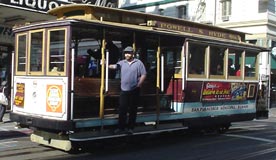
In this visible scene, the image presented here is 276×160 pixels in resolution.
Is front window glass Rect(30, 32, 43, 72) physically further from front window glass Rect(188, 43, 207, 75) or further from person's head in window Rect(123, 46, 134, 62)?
front window glass Rect(188, 43, 207, 75)

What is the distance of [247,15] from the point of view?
30.3m

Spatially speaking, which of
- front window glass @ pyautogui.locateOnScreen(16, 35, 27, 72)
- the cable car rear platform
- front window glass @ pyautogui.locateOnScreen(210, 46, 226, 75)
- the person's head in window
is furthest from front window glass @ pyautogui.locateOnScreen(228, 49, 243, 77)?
front window glass @ pyautogui.locateOnScreen(16, 35, 27, 72)

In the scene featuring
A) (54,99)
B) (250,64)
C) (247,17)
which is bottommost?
(54,99)

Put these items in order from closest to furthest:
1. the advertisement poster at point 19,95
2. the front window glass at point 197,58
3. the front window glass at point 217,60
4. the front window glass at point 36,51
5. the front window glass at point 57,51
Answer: the front window glass at point 57,51 < the front window glass at point 36,51 < the advertisement poster at point 19,95 < the front window glass at point 197,58 < the front window glass at point 217,60

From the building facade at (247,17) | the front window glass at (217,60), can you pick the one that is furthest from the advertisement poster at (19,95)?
the building facade at (247,17)

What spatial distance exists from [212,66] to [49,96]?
470 cm

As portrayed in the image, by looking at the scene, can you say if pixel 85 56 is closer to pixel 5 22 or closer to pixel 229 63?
pixel 229 63

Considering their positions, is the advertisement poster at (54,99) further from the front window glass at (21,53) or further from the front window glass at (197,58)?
the front window glass at (197,58)

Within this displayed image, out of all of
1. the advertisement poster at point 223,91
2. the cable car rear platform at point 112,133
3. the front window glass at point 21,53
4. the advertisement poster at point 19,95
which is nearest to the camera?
the cable car rear platform at point 112,133

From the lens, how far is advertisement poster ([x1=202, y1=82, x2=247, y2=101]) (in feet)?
39.1

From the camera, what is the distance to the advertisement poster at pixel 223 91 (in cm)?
1191

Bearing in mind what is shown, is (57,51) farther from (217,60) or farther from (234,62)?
(234,62)

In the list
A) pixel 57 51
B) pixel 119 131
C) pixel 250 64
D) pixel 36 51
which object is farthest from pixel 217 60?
pixel 36 51

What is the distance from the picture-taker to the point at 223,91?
12.4 m
